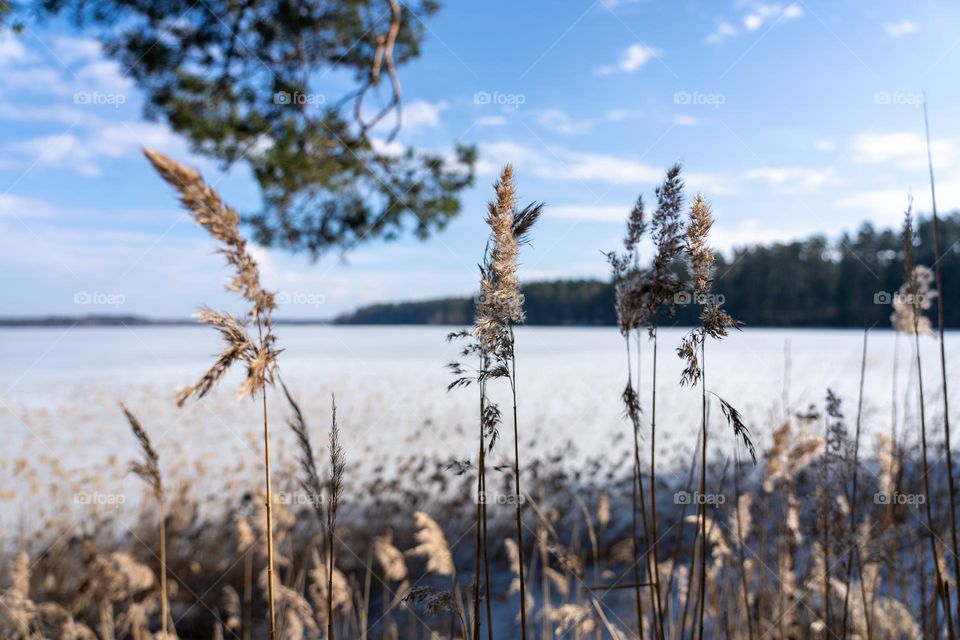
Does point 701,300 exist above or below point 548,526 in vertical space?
above

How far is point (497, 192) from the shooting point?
1269 mm

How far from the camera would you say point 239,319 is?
129 centimetres

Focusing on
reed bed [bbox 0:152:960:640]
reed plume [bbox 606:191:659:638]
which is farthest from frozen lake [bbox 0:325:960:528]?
reed plume [bbox 606:191:659:638]

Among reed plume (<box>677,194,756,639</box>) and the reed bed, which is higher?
reed plume (<box>677,194,756,639</box>)

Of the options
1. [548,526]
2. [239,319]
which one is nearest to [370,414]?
[548,526]

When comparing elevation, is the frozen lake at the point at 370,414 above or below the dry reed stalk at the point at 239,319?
below

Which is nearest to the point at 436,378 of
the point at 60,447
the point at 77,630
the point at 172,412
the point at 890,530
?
the point at 172,412

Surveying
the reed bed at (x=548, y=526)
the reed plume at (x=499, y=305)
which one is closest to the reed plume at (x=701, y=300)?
the reed bed at (x=548, y=526)

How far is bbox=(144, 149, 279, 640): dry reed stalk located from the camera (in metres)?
1.22

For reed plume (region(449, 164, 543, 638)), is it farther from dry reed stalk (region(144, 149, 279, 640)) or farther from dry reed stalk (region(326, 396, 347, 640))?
dry reed stalk (region(144, 149, 279, 640))

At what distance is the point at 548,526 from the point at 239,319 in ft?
5.96

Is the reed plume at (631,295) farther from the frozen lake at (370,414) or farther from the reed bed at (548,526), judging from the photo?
the frozen lake at (370,414)

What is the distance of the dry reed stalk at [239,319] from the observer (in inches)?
48.1

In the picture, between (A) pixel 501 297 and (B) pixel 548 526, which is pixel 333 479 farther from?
(B) pixel 548 526
